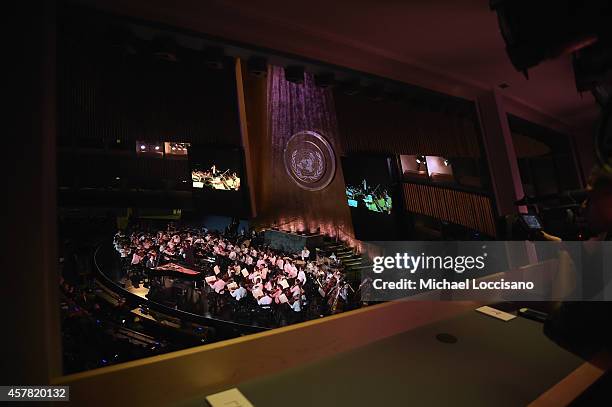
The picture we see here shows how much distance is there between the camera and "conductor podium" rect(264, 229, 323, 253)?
9.49 ft

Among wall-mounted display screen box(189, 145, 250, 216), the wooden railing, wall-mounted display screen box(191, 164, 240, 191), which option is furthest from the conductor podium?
the wooden railing

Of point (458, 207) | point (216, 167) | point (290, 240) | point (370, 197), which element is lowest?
point (290, 240)

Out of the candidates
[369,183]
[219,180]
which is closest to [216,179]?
[219,180]

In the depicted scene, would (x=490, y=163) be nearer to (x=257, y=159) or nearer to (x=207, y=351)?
(x=257, y=159)

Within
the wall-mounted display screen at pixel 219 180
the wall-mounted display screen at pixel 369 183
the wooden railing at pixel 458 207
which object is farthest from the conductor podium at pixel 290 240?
the wooden railing at pixel 458 207

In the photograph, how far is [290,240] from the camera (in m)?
3.30

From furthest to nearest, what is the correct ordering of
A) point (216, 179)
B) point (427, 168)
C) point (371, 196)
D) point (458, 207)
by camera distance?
point (371, 196) → point (427, 168) → point (458, 207) → point (216, 179)

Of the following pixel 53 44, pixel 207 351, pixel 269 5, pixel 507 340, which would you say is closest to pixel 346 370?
pixel 207 351

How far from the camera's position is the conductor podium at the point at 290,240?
2893 mm

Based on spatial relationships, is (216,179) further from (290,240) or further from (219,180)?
(290,240)

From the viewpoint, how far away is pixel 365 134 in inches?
107

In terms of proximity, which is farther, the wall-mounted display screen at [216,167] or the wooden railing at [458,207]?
the wooden railing at [458,207]

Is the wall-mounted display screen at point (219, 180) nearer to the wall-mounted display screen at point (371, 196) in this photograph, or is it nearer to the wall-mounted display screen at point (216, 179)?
the wall-mounted display screen at point (216, 179)

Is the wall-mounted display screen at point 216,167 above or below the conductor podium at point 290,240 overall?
above
